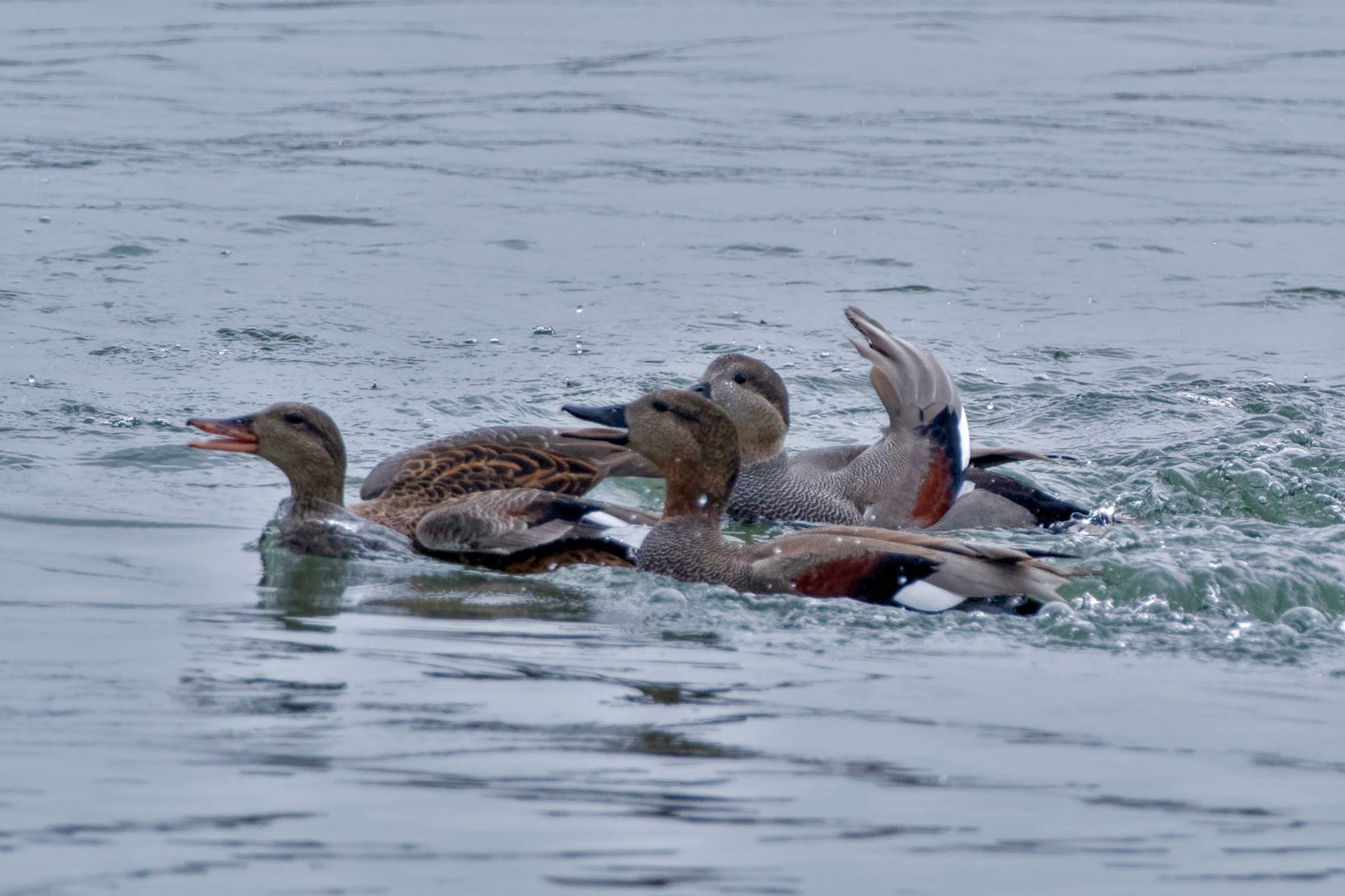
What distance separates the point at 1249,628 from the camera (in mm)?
6379

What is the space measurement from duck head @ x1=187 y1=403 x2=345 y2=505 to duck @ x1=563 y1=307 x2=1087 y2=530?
2053 mm

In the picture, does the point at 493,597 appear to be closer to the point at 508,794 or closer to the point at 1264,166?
the point at 508,794

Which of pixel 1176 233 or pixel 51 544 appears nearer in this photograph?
pixel 51 544

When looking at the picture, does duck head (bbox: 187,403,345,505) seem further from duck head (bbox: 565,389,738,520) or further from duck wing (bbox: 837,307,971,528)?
duck wing (bbox: 837,307,971,528)

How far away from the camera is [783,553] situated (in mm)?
6879

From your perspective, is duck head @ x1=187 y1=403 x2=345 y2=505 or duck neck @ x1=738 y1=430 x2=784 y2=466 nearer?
duck head @ x1=187 y1=403 x2=345 y2=505

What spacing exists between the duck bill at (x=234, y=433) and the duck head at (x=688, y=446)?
1464 mm

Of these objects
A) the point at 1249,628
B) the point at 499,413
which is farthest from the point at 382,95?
the point at 1249,628

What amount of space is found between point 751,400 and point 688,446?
72.3 inches

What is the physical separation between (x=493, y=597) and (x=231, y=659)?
4.88ft

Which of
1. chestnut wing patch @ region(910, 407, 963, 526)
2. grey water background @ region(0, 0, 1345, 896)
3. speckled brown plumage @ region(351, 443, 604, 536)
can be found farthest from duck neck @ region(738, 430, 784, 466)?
speckled brown plumage @ region(351, 443, 604, 536)

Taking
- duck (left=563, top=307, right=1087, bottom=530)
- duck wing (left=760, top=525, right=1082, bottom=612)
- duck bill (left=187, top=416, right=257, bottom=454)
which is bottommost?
duck (left=563, top=307, right=1087, bottom=530)

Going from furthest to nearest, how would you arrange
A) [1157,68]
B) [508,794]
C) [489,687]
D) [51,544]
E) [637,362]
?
[1157,68]
[637,362]
[51,544]
[489,687]
[508,794]

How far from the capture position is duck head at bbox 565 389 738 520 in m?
7.47
